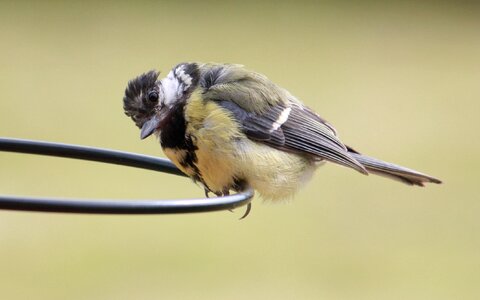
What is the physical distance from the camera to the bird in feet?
5.39

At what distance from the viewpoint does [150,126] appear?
64.9 inches

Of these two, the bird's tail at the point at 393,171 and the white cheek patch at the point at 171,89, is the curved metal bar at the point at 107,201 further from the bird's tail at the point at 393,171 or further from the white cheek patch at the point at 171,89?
the bird's tail at the point at 393,171

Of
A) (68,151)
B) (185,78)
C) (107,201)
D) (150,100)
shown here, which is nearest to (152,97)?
(150,100)

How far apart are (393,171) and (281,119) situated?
263mm

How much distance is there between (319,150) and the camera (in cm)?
183

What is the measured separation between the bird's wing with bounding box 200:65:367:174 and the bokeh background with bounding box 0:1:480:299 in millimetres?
1200

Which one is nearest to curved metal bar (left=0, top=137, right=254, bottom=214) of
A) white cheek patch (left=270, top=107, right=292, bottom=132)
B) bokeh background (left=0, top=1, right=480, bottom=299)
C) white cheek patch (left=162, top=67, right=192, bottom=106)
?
white cheek patch (left=162, top=67, right=192, bottom=106)

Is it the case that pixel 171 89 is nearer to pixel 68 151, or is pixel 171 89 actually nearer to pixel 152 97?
pixel 152 97

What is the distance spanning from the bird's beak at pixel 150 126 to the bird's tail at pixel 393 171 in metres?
0.47

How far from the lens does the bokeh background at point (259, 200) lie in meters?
3.05

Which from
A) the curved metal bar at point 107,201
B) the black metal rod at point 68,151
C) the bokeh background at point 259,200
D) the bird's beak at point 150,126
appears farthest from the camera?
the bokeh background at point 259,200

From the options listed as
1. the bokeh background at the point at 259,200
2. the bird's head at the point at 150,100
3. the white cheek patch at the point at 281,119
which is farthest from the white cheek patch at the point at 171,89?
the bokeh background at the point at 259,200

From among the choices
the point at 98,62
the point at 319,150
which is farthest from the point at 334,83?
the point at 319,150

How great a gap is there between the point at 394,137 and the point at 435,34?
1186mm
